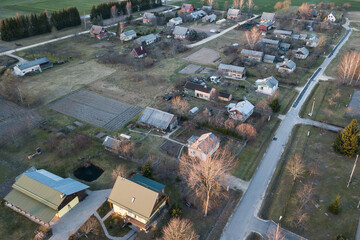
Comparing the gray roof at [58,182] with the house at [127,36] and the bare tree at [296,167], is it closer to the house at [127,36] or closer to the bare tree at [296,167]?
the bare tree at [296,167]

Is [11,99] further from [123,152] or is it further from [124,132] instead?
[123,152]

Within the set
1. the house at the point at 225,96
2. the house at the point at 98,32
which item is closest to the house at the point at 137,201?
the house at the point at 225,96

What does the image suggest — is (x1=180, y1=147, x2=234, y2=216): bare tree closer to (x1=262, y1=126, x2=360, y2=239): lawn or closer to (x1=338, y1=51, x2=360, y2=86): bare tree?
(x1=262, y1=126, x2=360, y2=239): lawn

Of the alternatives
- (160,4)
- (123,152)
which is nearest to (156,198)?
(123,152)

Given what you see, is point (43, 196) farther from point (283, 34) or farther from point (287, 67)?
point (283, 34)

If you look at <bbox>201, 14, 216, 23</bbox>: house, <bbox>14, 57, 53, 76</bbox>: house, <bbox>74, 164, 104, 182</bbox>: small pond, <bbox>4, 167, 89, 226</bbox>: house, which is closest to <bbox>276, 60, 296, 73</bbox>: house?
<bbox>74, 164, 104, 182</bbox>: small pond

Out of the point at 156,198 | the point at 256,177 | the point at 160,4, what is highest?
the point at 160,4
